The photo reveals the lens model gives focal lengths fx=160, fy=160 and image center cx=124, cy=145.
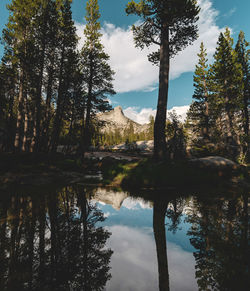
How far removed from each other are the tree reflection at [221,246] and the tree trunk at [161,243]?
24cm

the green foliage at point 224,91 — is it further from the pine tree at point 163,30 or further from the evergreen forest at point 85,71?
the pine tree at point 163,30

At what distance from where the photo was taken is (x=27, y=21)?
46.1 feet

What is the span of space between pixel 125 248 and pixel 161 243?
1.27 ft

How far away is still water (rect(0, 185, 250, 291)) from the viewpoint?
113 centimetres

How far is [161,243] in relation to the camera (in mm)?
1704

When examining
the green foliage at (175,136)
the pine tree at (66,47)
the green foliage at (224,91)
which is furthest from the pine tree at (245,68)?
the pine tree at (66,47)

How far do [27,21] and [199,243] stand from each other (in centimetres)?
1953

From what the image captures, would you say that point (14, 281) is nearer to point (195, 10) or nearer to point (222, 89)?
point (195, 10)

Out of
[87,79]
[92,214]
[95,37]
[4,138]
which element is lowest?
[92,214]

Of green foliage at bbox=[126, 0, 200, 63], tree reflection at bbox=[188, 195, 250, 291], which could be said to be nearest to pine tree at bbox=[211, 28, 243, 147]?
green foliage at bbox=[126, 0, 200, 63]

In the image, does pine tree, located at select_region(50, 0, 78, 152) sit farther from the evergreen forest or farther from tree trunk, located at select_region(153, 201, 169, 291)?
tree trunk, located at select_region(153, 201, 169, 291)

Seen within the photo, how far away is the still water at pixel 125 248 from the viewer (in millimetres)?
1128

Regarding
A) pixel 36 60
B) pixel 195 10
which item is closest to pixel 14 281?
pixel 195 10

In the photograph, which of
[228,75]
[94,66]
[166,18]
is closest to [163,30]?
[166,18]
